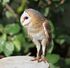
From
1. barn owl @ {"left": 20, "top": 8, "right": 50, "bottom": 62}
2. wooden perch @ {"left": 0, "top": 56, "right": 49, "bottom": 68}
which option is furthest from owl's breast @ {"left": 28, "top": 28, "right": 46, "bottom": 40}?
wooden perch @ {"left": 0, "top": 56, "right": 49, "bottom": 68}

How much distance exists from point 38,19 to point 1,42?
0.79 m

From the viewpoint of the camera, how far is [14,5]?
12.7 ft

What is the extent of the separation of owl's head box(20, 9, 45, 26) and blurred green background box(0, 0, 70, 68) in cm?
64

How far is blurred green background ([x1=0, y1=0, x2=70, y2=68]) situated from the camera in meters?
3.56

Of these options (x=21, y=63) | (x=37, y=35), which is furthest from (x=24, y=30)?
(x=37, y=35)

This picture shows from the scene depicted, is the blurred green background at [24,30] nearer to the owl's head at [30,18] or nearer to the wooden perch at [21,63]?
the wooden perch at [21,63]

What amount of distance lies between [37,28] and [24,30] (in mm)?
884

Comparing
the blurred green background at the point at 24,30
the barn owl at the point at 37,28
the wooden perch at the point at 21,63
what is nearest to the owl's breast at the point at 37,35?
the barn owl at the point at 37,28

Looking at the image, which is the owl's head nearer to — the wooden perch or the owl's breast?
the owl's breast

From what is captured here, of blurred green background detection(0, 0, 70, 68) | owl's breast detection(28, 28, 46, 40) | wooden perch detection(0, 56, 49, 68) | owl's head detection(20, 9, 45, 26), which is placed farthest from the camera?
blurred green background detection(0, 0, 70, 68)

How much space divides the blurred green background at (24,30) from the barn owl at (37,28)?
486 mm

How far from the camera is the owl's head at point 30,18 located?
107 inches

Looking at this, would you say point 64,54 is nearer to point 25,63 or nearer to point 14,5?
point 14,5

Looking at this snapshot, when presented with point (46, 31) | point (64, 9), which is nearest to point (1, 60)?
point (46, 31)
